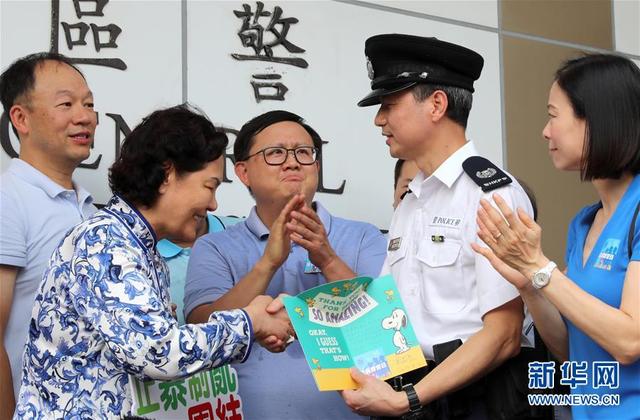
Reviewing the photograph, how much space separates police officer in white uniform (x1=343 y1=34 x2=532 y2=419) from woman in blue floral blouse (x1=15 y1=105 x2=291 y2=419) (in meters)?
0.39

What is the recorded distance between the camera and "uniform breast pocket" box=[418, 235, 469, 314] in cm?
250

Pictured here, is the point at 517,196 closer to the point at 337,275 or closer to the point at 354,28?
the point at 337,275

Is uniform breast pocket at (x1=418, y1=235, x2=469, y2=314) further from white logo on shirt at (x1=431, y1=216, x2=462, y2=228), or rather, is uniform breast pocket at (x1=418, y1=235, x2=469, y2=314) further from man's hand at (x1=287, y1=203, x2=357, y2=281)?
man's hand at (x1=287, y1=203, x2=357, y2=281)

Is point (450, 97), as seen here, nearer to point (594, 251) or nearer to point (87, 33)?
point (594, 251)

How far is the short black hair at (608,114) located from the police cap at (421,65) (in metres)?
0.43

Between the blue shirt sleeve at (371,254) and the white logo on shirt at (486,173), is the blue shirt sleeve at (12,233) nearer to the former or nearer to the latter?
the blue shirt sleeve at (371,254)

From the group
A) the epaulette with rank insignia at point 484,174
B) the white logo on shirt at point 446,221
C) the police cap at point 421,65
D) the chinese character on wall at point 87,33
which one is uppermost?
the chinese character on wall at point 87,33

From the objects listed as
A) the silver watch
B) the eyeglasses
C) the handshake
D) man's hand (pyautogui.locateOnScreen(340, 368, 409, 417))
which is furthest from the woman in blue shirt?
the eyeglasses

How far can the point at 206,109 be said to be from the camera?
3805mm

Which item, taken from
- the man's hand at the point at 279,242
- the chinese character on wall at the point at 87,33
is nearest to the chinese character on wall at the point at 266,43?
the chinese character on wall at the point at 87,33

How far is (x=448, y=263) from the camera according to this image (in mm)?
2502

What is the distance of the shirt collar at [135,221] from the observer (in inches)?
94.0

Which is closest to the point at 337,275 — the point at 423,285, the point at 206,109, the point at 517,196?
the point at 423,285

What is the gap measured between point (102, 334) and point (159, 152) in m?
0.50
